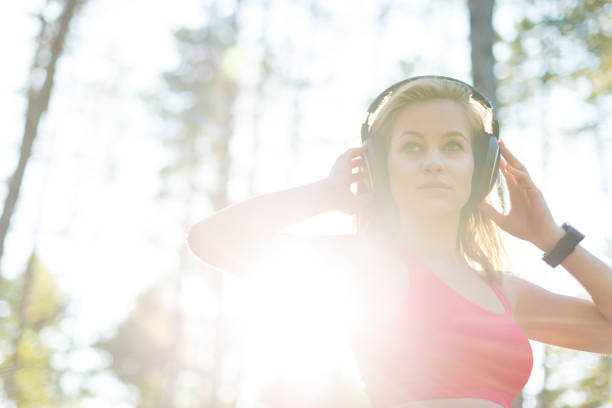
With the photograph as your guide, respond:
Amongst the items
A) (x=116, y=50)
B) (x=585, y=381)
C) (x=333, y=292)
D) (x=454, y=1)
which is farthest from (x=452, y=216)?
(x=116, y=50)

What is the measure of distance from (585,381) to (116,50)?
1571cm

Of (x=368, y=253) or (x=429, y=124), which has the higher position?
Answer: (x=429, y=124)

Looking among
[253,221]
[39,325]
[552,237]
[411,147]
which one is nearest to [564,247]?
[552,237]

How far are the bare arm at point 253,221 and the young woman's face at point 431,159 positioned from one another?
0.72 ft

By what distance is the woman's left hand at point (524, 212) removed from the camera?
192 centimetres

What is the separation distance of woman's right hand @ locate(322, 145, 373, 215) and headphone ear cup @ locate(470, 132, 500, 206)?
0.39m

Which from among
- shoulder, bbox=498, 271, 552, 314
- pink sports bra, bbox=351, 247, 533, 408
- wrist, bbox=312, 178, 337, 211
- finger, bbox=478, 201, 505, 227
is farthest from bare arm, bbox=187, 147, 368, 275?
shoulder, bbox=498, 271, 552, 314

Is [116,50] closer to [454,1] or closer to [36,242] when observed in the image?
[36,242]

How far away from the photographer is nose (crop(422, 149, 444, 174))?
172cm

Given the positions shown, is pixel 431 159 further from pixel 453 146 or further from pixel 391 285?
pixel 391 285

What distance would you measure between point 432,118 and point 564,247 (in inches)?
25.6

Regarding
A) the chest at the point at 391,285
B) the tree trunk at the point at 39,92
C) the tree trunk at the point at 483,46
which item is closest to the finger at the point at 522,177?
the chest at the point at 391,285

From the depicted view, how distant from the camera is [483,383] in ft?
4.99

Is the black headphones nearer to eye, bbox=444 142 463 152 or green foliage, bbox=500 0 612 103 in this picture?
eye, bbox=444 142 463 152
